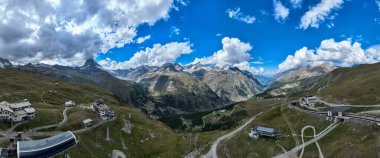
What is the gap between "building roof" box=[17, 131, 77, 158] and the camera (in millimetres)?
102969

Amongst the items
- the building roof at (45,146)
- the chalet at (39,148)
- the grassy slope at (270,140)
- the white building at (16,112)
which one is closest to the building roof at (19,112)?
the white building at (16,112)

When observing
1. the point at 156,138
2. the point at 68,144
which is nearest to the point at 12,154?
the point at 68,144

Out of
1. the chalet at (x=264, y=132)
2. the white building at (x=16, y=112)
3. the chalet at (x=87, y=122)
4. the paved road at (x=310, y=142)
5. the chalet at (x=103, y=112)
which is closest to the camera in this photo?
→ the white building at (x=16, y=112)

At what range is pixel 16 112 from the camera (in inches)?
5595

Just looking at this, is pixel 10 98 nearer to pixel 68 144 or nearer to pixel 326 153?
pixel 68 144

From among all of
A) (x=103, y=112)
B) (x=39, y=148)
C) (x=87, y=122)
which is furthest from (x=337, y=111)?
(x=39, y=148)

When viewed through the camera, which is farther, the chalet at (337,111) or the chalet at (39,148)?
the chalet at (337,111)

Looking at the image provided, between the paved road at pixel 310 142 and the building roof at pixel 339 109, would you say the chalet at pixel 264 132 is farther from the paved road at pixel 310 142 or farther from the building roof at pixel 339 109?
the building roof at pixel 339 109

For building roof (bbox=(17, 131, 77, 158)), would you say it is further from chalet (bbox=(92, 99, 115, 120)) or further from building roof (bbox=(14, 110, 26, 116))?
chalet (bbox=(92, 99, 115, 120))

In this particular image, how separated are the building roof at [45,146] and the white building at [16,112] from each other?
1161 inches

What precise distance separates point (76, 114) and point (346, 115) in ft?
415

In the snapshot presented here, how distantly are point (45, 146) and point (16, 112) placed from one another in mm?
41050

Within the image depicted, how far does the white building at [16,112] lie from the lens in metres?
137

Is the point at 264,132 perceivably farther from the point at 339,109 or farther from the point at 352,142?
the point at 339,109
